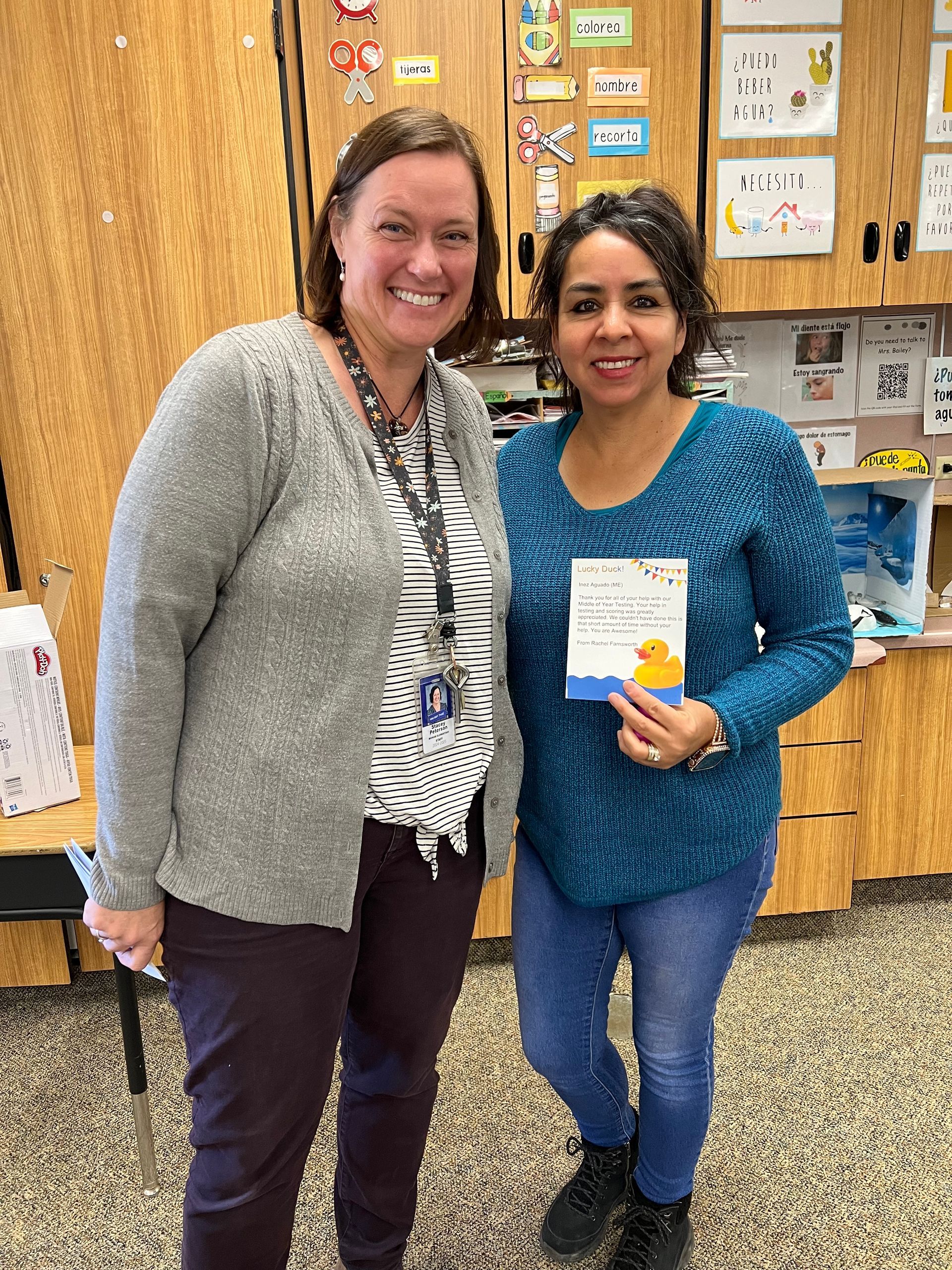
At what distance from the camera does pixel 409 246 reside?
3.54 feet

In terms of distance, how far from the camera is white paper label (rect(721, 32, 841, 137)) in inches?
86.6

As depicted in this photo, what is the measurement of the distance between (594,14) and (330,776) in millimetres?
1990

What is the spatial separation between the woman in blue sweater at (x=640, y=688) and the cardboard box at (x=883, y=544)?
1130 mm

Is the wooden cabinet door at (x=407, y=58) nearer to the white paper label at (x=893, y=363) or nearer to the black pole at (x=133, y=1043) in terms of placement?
the white paper label at (x=893, y=363)

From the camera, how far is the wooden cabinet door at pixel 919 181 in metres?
2.23

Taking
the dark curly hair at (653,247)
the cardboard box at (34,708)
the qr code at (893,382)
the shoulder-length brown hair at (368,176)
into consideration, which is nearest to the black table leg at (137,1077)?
the cardboard box at (34,708)

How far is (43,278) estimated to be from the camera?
1967 mm

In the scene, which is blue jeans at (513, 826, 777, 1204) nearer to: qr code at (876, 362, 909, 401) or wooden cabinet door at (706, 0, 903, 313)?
wooden cabinet door at (706, 0, 903, 313)

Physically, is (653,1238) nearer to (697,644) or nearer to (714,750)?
(714,750)

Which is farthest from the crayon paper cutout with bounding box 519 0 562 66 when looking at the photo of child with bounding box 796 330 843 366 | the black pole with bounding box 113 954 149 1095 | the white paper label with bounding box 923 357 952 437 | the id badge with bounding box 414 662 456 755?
the black pole with bounding box 113 954 149 1095

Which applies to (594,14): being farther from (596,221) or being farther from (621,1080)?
(621,1080)

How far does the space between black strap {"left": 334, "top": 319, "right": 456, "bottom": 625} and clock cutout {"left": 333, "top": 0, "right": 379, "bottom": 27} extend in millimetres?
1334

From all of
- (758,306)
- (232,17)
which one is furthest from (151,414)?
(758,306)

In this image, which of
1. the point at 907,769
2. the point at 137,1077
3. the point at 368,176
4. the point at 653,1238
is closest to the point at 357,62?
the point at 368,176
